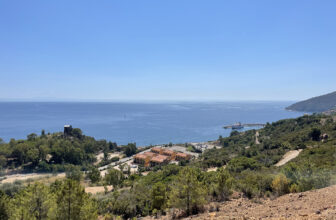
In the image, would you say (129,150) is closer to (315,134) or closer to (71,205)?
(315,134)

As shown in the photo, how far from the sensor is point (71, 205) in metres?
6.55

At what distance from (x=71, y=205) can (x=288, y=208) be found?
24.9ft

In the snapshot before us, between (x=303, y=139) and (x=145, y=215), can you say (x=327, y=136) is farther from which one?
(x=145, y=215)

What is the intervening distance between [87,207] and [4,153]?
135 ft

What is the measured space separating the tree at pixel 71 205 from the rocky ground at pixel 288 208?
399 cm

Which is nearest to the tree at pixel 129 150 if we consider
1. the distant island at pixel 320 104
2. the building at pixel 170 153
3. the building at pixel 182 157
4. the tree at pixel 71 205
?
the building at pixel 170 153

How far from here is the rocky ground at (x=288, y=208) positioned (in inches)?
241

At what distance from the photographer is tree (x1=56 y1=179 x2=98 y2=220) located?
650 cm

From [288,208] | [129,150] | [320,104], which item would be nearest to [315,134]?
[288,208]

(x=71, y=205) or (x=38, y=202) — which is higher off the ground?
(x=71, y=205)

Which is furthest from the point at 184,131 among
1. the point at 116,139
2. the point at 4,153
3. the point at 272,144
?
the point at 4,153

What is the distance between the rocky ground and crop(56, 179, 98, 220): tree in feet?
13.1

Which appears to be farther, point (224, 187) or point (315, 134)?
point (315, 134)

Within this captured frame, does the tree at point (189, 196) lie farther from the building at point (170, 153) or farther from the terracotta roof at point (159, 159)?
the building at point (170, 153)
